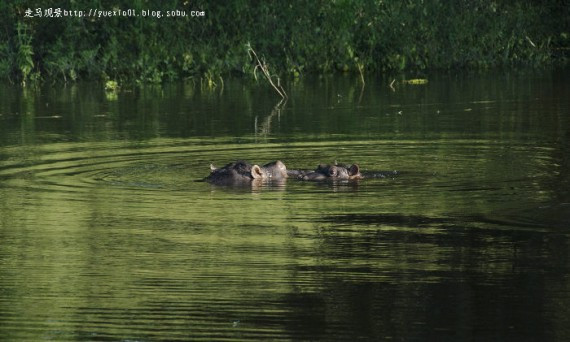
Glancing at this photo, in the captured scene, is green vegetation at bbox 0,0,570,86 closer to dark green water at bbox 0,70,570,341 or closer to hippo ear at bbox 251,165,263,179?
dark green water at bbox 0,70,570,341

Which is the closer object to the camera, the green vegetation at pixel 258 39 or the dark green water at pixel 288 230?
the dark green water at pixel 288 230

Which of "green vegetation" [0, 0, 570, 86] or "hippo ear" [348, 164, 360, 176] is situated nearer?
"hippo ear" [348, 164, 360, 176]

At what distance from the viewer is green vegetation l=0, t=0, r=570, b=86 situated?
99.5ft

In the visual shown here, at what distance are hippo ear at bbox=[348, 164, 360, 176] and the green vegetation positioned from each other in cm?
1578

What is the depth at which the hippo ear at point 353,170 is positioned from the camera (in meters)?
14.1

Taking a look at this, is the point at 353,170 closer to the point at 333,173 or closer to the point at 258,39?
A: the point at 333,173

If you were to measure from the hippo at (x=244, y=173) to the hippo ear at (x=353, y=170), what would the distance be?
2.18ft

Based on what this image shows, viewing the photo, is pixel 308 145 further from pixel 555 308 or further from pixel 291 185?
pixel 555 308

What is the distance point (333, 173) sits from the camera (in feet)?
46.6

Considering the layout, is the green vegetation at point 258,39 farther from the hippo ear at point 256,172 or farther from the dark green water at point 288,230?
the hippo ear at point 256,172

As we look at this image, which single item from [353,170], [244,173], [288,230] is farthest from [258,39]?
[288,230]

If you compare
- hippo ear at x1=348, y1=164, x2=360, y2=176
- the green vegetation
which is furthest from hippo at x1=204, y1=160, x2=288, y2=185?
the green vegetation

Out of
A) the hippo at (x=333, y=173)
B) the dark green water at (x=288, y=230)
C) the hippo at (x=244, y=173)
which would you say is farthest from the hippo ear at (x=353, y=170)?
the hippo at (x=244, y=173)

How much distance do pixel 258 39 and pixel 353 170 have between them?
58.5 ft
